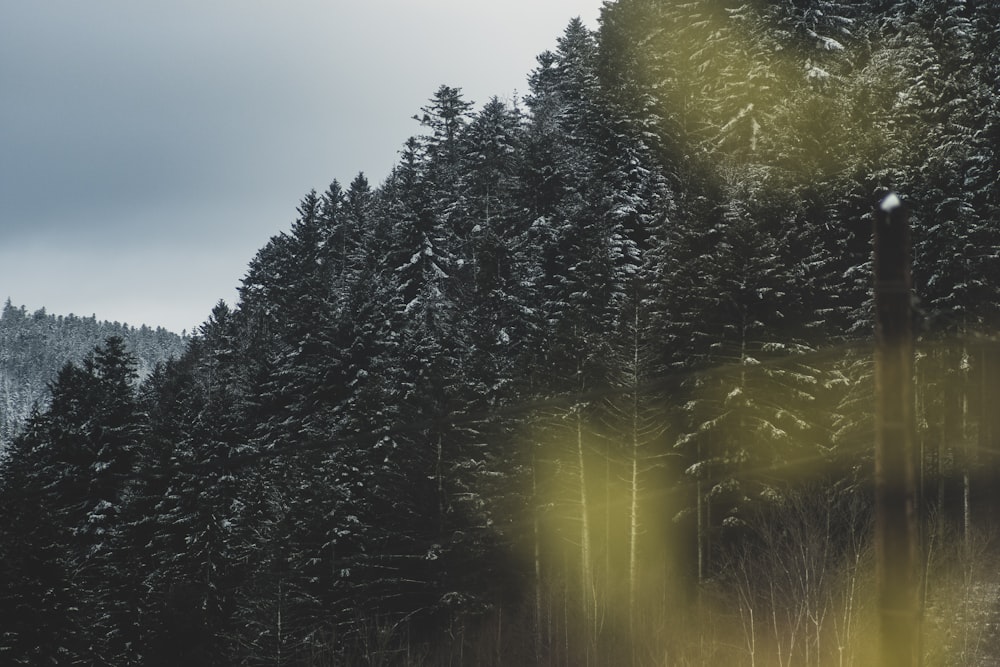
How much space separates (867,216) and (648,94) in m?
22.8

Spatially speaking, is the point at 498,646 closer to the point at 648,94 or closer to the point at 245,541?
the point at 245,541

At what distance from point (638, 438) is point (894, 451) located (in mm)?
35851

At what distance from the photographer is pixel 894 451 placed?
22.0 feet

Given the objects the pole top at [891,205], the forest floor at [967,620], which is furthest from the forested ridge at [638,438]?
the pole top at [891,205]

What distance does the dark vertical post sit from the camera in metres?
6.57

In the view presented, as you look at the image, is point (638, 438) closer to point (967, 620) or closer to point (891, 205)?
point (967, 620)

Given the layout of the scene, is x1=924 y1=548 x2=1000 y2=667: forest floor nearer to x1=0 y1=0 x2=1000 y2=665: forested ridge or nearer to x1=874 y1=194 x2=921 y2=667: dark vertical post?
x1=0 y1=0 x2=1000 y2=665: forested ridge

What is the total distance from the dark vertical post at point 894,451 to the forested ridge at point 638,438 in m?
26.5

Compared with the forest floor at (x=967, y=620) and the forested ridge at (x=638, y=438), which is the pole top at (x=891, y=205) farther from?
the forest floor at (x=967, y=620)

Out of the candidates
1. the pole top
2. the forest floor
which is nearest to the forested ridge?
the forest floor

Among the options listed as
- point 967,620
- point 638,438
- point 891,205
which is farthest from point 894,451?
point 638,438

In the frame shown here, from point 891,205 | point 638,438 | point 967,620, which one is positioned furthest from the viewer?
point 638,438

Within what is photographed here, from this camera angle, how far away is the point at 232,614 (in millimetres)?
46125

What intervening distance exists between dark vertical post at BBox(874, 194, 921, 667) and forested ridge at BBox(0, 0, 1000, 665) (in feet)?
87.0
